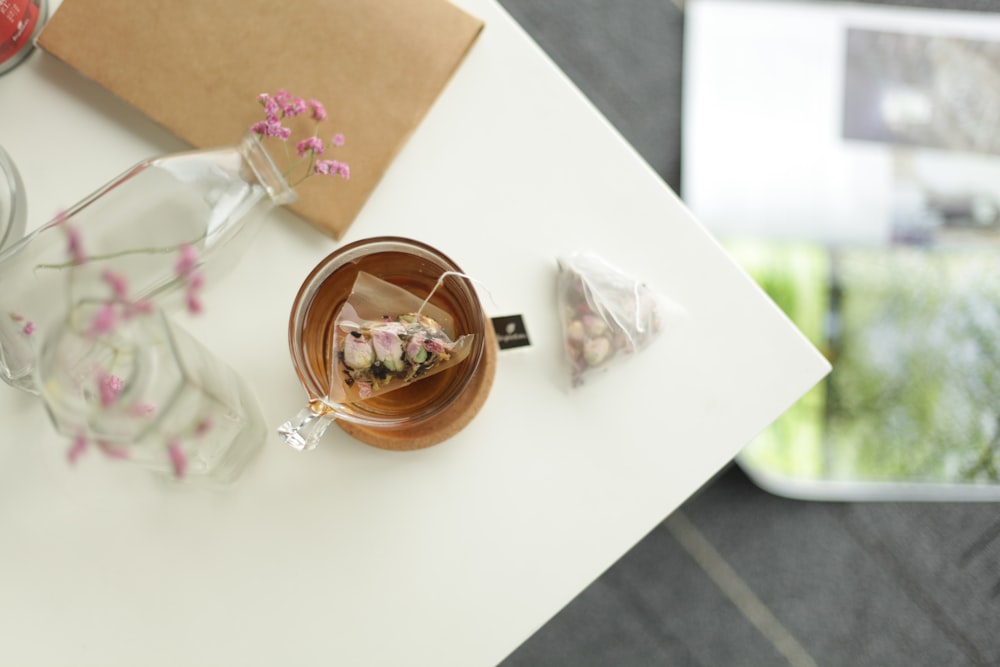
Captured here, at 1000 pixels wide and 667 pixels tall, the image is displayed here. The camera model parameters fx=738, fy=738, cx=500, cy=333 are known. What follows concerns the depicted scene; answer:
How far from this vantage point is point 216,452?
545 millimetres

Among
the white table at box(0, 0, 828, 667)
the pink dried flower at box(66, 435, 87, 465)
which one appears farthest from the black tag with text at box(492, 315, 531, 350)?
the pink dried flower at box(66, 435, 87, 465)

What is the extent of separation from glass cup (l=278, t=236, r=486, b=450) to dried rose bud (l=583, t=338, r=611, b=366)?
0.12m

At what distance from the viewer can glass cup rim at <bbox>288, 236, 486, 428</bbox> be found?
538 mm

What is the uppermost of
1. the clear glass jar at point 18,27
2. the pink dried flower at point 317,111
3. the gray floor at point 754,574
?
the clear glass jar at point 18,27

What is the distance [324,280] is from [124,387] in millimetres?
192

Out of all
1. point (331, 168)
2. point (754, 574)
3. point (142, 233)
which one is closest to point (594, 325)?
point (331, 168)

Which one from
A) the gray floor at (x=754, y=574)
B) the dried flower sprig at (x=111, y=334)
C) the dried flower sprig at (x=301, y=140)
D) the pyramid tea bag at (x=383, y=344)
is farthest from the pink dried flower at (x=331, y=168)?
the gray floor at (x=754, y=574)

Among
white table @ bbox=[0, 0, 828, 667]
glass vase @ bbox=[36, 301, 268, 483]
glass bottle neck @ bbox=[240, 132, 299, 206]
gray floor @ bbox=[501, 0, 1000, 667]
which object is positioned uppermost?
glass bottle neck @ bbox=[240, 132, 299, 206]

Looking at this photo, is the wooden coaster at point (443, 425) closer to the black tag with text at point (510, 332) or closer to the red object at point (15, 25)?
the black tag with text at point (510, 332)

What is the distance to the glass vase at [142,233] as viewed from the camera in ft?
1.73

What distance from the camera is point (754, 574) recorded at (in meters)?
1.15

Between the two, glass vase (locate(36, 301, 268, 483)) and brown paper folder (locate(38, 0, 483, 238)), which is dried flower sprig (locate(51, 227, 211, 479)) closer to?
glass vase (locate(36, 301, 268, 483))

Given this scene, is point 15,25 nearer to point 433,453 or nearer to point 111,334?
point 111,334

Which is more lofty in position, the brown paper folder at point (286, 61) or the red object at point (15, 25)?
the red object at point (15, 25)
